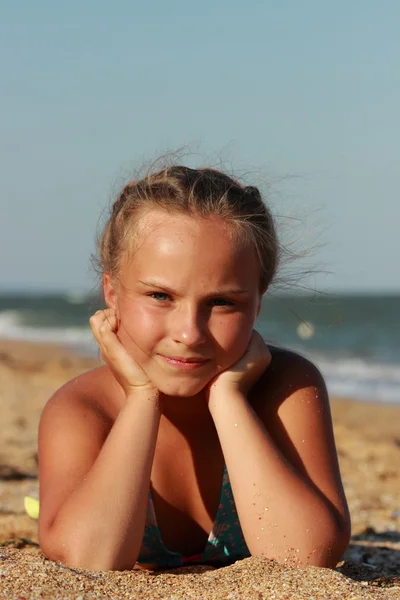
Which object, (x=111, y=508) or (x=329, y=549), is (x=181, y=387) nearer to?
(x=111, y=508)

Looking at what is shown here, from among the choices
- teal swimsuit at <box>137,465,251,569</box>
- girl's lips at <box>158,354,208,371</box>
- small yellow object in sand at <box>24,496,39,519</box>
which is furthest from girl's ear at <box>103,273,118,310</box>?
small yellow object in sand at <box>24,496,39,519</box>

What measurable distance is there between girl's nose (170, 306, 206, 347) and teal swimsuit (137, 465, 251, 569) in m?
0.70

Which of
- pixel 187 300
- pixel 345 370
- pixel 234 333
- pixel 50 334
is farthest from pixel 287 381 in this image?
pixel 50 334

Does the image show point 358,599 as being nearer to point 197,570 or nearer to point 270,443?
point 270,443

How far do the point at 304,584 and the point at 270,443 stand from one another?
1.82ft

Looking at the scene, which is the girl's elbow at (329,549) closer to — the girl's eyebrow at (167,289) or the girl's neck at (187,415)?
the girl's neck at (187,415)

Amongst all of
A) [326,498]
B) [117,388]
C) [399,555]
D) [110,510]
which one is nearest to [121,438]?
[110,510]

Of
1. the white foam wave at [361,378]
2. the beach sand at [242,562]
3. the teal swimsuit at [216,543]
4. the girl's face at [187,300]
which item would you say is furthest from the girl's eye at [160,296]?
the white foam wave at [361,378]

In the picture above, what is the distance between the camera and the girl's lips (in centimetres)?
294

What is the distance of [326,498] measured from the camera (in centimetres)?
295

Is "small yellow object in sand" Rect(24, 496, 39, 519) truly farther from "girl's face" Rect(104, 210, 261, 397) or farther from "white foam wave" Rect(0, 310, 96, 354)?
"white foam wave" Rect(0, 310, 96, 354)

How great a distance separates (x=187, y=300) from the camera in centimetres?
286

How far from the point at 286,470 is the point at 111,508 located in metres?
0.64

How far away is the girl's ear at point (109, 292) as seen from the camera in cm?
327
